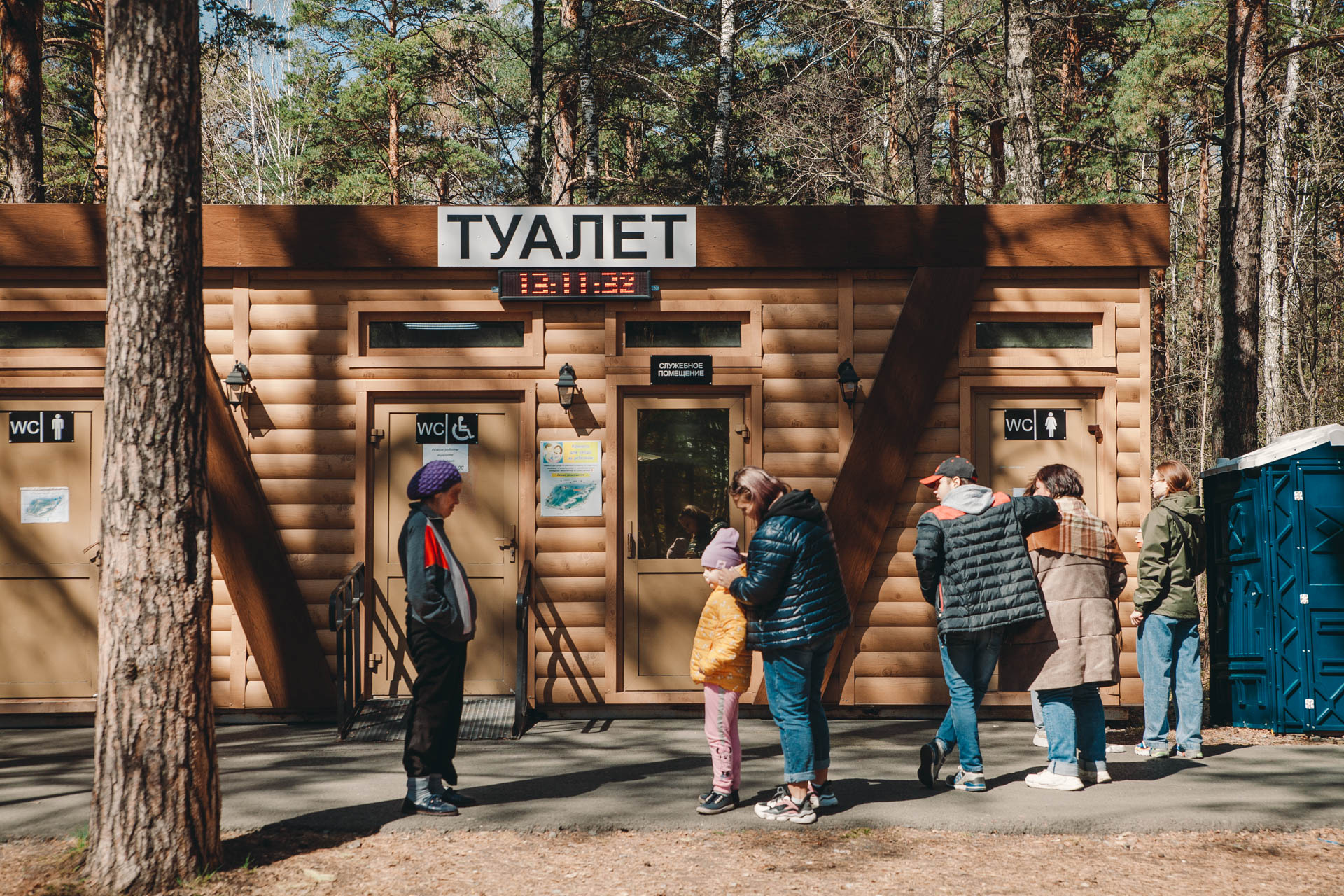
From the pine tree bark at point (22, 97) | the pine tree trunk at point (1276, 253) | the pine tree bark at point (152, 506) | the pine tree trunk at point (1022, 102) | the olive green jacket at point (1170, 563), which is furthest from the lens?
the pine tree trunk at point (1276, 253)

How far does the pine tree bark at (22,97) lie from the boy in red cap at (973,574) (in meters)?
11.1

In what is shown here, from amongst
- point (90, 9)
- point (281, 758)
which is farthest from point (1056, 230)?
point (90, 9)

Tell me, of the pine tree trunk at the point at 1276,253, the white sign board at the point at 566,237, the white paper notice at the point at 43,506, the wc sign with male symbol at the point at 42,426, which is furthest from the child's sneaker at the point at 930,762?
the pine tree trunk at the point at 1276,253

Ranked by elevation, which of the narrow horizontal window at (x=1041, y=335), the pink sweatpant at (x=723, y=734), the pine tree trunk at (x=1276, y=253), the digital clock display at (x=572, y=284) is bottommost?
the pink sweatpant at (x=723, y=734)

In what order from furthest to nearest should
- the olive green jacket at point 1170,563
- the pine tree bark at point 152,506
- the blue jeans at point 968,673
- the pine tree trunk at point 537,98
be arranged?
the pine tree trunk at point 537,98
the olive green jacket at point 1170,563
the blue jeans at point 968,673
the pine tree bark at point 152,506

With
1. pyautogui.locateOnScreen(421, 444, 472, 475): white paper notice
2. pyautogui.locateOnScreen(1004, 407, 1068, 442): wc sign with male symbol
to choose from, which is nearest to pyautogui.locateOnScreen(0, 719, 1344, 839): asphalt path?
pyautogui.locateOnScreen(421, 444, 472, 475): white paper notice

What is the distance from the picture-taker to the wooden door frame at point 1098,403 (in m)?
7.26

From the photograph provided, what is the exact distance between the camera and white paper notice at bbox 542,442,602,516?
23.9ft

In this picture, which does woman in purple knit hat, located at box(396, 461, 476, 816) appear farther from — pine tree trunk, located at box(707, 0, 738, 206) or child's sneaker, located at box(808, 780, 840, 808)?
pine tree trunk, located at box(707, 0, 738, 206)

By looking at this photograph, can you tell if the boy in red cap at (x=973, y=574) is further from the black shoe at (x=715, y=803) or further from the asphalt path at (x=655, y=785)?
the black shoe at (x=715, y=803)

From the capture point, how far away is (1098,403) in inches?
290

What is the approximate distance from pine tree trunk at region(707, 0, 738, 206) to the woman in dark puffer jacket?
452 inches

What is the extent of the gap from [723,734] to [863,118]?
46.5 ft

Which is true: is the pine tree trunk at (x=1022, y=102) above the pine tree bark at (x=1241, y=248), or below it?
above
